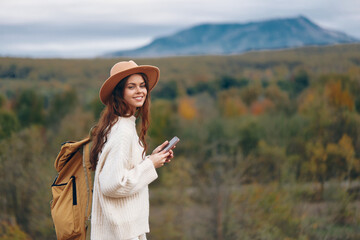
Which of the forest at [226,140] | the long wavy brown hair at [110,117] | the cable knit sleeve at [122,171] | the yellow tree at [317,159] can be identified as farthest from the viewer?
the yellow tree at [317,159]

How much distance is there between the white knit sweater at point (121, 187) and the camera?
7.33 feet

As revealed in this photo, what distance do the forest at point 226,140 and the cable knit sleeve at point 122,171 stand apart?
10.9ft

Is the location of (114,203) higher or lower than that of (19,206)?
higher

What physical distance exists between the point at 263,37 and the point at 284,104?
168 ft

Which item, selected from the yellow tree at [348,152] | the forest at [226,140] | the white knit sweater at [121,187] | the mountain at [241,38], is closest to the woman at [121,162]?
the white knit sweater at [121,187]

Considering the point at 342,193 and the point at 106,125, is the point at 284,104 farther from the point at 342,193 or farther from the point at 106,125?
the point at 106,125

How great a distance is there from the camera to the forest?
1669cm

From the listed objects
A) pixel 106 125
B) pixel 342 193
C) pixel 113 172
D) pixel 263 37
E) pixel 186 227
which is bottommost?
pixel 186 227

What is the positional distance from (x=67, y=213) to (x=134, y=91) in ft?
2.22

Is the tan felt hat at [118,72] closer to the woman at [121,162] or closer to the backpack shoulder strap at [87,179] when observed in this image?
the woman at [121,162]

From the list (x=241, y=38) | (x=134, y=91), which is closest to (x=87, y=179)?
(x=134, y=91)

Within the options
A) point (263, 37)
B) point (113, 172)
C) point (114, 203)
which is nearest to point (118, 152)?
point (113, 172)

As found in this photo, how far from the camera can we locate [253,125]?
44312mm

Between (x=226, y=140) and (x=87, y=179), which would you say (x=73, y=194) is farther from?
(x=226, y=140)
